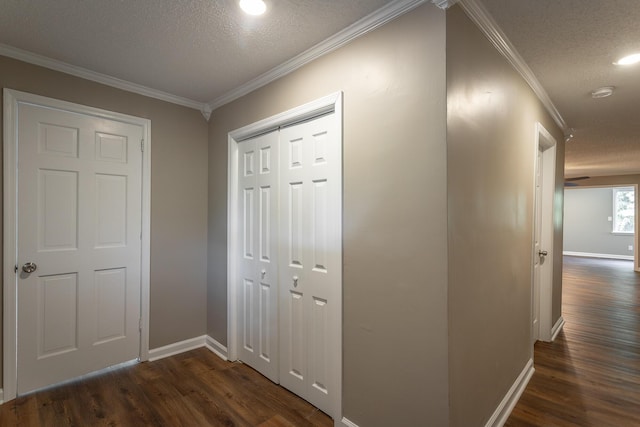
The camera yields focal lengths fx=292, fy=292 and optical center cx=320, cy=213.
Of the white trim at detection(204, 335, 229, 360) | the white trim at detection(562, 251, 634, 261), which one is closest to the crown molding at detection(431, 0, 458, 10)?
the white trim at detection(204, 335, 229, 360)

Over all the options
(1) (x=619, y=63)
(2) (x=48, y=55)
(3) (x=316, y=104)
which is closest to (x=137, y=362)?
(2) (x=48, y=55)

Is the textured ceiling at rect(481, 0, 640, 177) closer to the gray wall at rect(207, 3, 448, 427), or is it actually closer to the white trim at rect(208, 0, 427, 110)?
the white trim at rect(208, 0, 427, 110)

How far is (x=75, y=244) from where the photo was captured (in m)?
2.34

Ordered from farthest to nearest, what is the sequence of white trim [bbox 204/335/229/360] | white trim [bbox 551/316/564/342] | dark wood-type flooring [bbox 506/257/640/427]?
1. white trim [bbox 551/316/564/342]
2. white trim [bbox 204/335/229/360]
3. dark wood-type flooring [bbox 506/257/640/427]

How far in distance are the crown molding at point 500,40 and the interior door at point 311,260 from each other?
894 millimetres

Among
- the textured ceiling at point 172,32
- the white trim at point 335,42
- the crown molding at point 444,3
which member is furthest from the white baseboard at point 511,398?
the textured ceiling at point 172,32

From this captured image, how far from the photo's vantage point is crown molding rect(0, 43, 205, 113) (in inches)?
81.0

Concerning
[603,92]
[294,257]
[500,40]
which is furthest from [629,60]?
[294,257]

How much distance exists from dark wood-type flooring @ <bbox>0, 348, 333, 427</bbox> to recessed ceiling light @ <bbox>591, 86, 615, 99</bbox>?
3.45 m

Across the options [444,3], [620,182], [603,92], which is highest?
[603,92]

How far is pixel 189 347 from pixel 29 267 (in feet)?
4.87

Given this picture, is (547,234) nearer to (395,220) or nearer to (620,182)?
(395,220)

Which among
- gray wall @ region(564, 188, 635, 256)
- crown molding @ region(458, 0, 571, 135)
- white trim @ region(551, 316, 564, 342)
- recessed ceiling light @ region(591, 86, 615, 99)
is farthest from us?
gray wall @ region(564, 188, 635, 256)

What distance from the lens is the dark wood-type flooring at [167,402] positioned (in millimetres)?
1910
